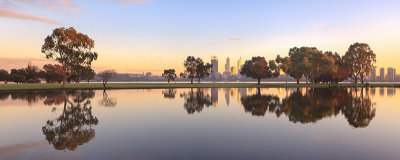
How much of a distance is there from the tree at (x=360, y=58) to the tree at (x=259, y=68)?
36.4 m

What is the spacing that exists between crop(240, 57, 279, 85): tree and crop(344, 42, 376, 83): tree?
36.4 meters

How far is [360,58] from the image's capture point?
381 ft

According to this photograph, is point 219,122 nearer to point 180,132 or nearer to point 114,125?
point 180,132

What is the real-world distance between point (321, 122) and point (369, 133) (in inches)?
133

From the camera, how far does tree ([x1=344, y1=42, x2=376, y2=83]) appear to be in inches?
4547

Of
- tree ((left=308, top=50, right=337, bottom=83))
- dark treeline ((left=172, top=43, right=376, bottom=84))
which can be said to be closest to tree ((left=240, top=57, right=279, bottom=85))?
dark treeline ((left=172, top=43, right=376, bottom=84))

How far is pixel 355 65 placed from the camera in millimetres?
118438

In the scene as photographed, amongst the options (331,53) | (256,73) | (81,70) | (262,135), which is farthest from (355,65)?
(262,135)

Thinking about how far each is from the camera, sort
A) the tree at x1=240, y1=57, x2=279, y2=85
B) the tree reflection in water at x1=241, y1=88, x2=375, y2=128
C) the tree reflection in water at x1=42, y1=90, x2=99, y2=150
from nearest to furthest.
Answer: the tree reflection in water at x1=42, y1=90, x2=99, y2=150, the tree reflection in water at x1=241, y1=88, x2=375, y2=128, the tree at x1=240, y1=57, x2=279, y2=85

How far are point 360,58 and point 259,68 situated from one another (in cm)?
4958

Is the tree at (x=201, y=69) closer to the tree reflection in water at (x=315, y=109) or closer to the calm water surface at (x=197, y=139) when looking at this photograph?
the tree reflection in water at (x=315, y=109)

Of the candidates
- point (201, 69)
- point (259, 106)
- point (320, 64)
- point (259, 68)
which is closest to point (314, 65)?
point (320, 64)

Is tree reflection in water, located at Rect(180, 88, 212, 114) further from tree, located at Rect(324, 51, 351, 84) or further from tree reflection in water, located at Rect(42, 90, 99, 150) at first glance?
tree, located at Rect(324, 51, 351, 84)

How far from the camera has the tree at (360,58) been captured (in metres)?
116
